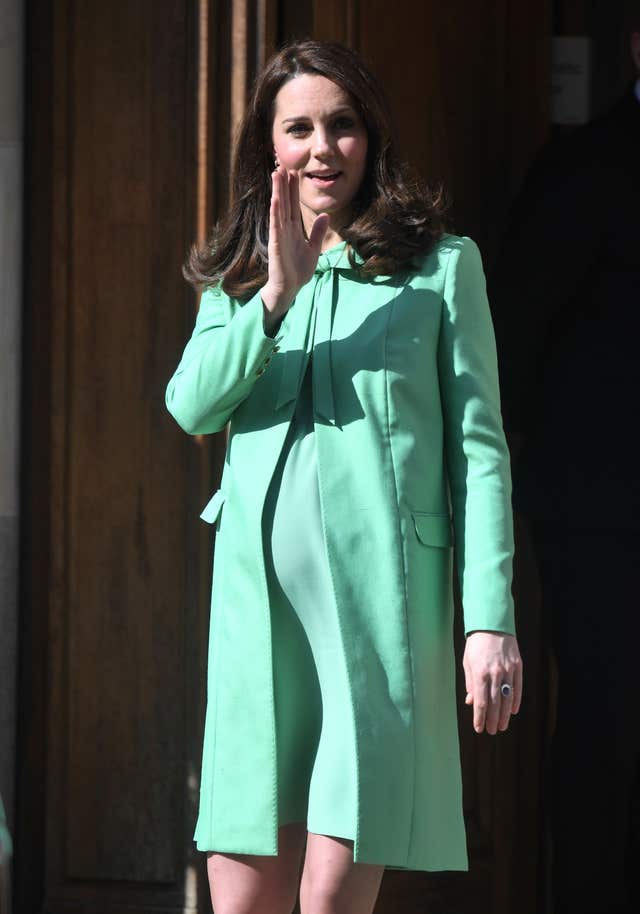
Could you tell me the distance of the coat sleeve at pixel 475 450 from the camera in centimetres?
297

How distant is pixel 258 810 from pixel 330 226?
1068 mm

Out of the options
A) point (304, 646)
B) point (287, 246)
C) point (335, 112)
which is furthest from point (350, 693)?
point (335, 112)

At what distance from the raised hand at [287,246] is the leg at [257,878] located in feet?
3.03

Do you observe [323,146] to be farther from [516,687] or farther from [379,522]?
[516,687]

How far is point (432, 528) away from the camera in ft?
9.92

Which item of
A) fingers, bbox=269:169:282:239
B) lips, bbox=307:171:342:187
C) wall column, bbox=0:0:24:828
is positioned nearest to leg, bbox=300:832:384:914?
fingers, bbox=269:169:282:239

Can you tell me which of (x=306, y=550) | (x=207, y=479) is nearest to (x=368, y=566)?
(x=306, y=550)

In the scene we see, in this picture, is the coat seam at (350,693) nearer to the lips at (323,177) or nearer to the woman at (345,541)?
the woman at (345,541)

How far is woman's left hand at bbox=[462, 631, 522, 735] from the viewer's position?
292 centimetres

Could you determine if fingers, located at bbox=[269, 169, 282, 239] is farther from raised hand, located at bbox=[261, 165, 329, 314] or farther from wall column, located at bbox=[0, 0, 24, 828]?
wall column, located at bbox=[0, 0, 24, 828]

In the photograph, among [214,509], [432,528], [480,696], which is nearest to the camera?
[480,696]

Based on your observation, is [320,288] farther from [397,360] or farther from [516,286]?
[516,286]

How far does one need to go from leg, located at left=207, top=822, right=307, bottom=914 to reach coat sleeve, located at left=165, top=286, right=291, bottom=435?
740 millimetres

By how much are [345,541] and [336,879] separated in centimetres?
57
